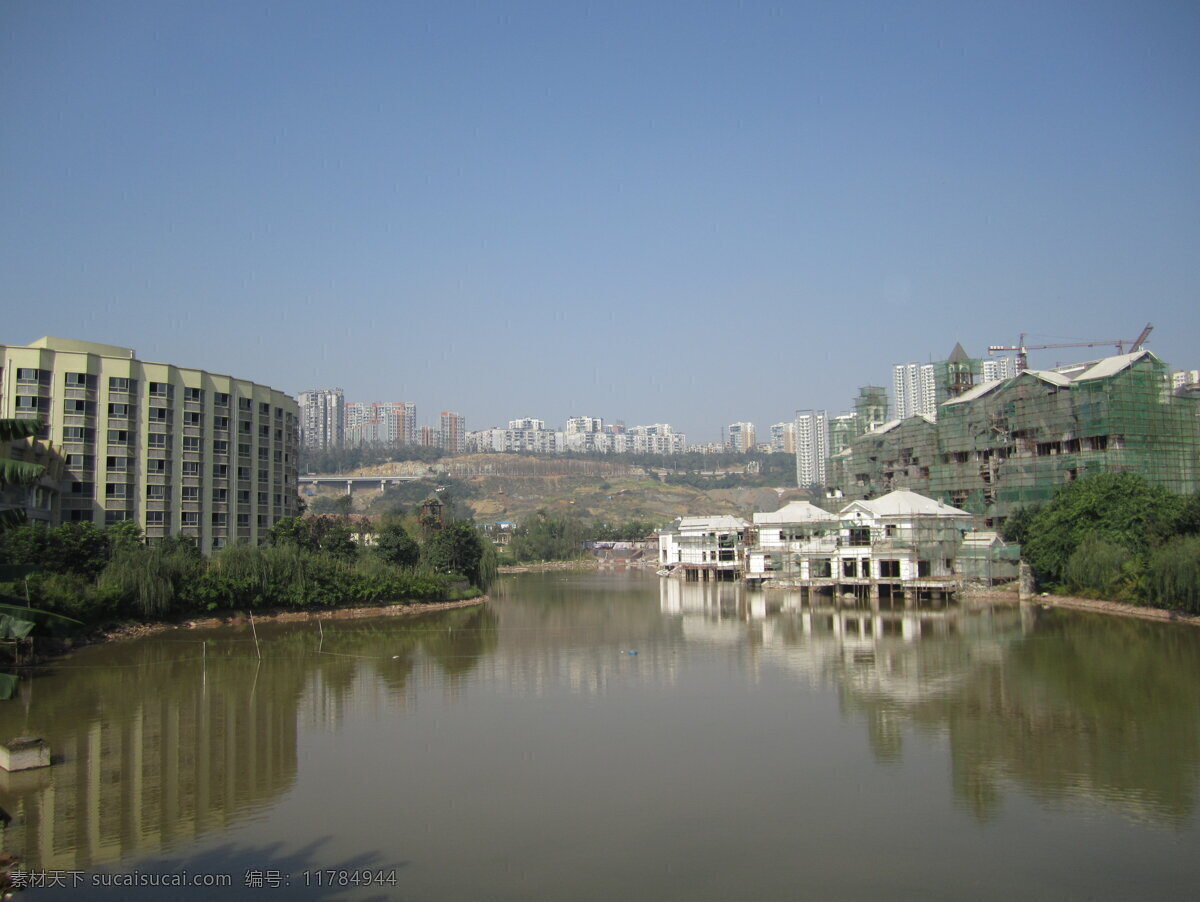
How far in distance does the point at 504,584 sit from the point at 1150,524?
30537mm

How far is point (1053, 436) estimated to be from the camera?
35250mm

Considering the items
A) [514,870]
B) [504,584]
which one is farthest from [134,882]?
[504,584]

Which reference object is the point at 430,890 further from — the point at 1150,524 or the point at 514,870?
the point at 1150,524

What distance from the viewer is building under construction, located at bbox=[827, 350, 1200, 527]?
33.0m

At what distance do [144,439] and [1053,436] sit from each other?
32.5 meters

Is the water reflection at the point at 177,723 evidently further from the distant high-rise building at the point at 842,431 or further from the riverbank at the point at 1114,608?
the distant high-rise building at the point at 842,431

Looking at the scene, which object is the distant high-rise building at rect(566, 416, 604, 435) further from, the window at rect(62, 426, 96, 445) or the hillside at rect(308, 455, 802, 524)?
the window at rect(62, 426, 96, 445)

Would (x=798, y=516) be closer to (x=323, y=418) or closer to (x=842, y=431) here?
(x=842, y=431)

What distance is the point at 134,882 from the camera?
7.55 metres

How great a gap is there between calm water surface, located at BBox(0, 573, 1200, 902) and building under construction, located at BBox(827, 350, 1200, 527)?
15174 millimetres

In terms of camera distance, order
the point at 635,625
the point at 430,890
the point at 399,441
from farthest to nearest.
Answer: the point at 399,441 < the point at 635,625 < the point at 430,890

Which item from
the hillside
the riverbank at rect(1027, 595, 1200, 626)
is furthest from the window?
the hillside

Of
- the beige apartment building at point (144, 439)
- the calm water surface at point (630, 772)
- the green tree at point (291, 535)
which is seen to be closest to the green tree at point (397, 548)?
the green tree at point (291, 535)

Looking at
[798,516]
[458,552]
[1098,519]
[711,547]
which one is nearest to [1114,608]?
[1098,519]
